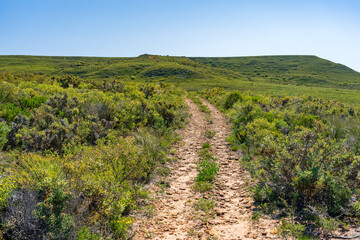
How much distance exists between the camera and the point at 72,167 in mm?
4129

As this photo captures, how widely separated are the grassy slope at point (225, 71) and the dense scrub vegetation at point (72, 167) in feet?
125

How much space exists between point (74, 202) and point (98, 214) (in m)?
0.50

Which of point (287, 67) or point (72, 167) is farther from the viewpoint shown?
point (287, 67)

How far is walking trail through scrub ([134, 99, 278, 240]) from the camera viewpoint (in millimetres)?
4262

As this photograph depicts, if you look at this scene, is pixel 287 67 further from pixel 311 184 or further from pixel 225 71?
pixel 311 184

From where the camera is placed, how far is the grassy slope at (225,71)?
55659 mm

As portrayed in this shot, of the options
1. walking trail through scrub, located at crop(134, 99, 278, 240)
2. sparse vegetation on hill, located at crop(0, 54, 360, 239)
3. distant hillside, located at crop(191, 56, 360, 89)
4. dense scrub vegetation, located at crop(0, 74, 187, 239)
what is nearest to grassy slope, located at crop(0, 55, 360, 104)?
distant hillside, located at crop(191, 56, 360, 89)

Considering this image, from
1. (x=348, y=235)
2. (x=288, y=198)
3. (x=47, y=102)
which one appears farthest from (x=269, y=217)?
(x=47, y=102)

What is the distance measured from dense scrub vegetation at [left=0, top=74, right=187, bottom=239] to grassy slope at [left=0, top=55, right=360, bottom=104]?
3814 centimetres

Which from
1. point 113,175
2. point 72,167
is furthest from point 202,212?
point 72,167

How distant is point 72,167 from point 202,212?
300cm

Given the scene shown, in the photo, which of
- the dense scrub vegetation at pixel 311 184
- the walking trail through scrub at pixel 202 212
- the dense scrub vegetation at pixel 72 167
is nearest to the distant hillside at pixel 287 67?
the dense scrub vegetation at pixel 72 167

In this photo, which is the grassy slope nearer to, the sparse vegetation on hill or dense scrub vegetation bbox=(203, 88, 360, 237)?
the sparse vegetation on hill

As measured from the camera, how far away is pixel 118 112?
11195 millimetres
